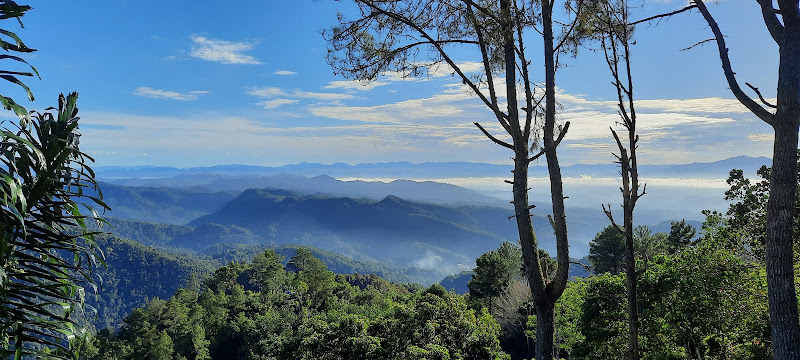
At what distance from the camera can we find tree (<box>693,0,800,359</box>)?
349 cm

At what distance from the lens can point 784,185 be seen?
3.54 meters

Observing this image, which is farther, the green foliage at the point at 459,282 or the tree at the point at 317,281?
the green foliage at the point at 459,282

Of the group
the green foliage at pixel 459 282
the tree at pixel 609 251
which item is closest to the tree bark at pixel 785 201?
the tree at pixel 609 251

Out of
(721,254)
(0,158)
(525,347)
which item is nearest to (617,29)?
(721,254)

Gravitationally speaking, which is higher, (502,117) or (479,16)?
(479,16)

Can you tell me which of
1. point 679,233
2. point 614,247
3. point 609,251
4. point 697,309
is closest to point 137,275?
point 609,251

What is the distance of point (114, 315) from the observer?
117438 millimetres

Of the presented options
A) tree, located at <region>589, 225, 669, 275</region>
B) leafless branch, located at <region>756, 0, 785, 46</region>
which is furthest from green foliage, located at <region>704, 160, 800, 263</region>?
tree, located at <region>589, 225, 669, 275</region>

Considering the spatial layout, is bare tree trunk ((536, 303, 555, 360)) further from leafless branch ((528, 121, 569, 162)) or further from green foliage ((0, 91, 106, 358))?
green foliage ((0, 91, 106, 358))

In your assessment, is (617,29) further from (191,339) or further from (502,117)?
(191,339)

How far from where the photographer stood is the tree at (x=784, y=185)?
349 cm

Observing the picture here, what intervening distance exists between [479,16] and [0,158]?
395cm

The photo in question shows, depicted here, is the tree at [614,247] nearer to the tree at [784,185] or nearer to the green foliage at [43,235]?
the tree at [784,185]

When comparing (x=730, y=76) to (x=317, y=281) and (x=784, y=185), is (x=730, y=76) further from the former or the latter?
(x=317, y=281)
